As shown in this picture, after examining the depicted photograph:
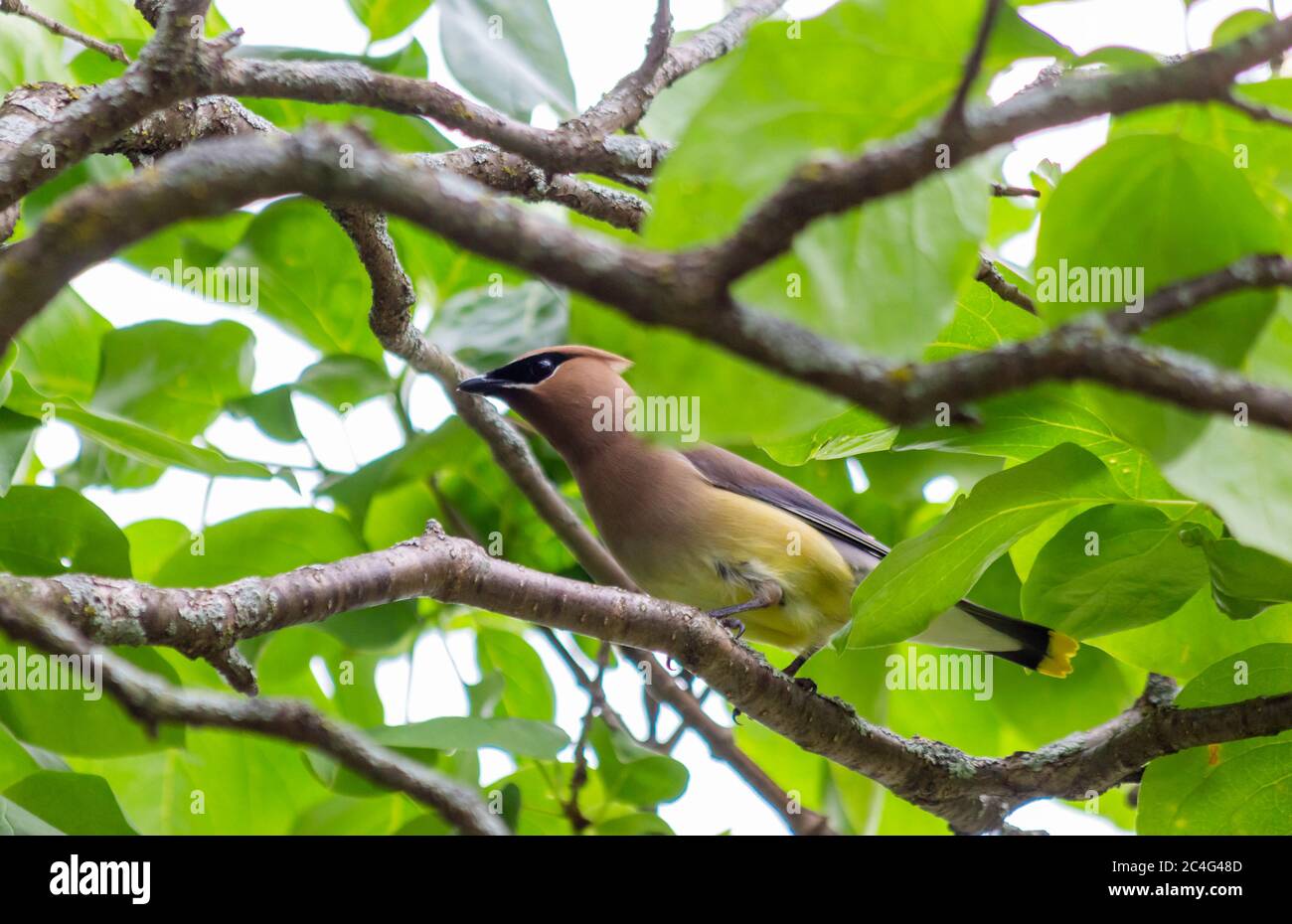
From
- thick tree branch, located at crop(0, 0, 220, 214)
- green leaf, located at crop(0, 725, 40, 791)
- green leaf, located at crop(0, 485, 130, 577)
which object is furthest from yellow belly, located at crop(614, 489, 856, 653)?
thick tree branch, located at crop(0, 0, 220, 214)

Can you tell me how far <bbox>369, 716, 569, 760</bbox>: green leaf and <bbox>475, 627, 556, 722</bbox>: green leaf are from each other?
0.83m

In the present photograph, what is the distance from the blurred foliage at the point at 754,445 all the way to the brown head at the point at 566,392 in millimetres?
176

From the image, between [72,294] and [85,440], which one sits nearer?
[72,294]

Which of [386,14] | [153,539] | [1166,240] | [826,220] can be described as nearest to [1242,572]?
[1166,240]

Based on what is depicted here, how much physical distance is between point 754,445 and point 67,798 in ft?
Answer: 4.31

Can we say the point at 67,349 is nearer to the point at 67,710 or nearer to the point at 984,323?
the point at 67,710

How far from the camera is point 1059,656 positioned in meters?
2.60

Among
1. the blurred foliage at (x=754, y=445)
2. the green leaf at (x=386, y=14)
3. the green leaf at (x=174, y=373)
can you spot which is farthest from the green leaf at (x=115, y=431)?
the green leaf at (x=386, y=14)

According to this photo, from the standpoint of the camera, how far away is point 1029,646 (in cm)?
273

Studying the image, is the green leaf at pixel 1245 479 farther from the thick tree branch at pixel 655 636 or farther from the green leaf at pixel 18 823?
the green leaf at pixel 18 823

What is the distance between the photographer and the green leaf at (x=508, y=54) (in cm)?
251

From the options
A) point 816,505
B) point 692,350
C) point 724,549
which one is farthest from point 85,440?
point 692,350
